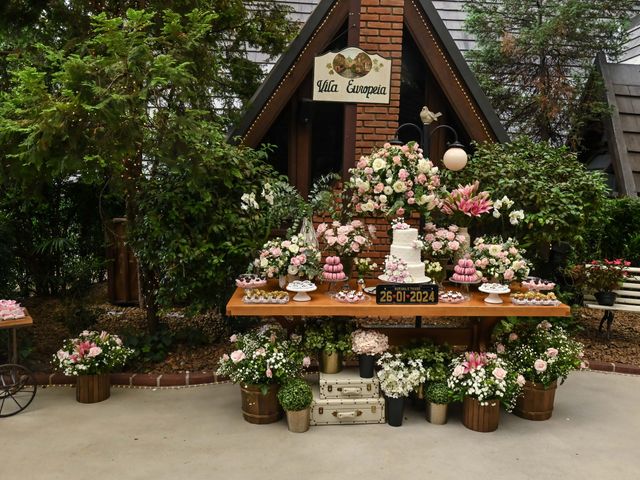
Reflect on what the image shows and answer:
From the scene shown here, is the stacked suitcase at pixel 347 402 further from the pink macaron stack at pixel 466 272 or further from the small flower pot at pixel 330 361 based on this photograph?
the pink macaron stack at pixel 466 272

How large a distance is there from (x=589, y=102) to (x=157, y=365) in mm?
8511

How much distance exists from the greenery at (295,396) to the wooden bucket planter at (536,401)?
2.10 m

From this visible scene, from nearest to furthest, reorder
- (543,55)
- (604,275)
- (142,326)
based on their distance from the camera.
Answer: (604,275), (142,326), (543,55)

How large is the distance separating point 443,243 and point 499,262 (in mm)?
582

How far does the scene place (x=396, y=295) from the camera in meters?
5.18

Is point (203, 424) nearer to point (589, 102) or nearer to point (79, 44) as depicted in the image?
point (79, 44)

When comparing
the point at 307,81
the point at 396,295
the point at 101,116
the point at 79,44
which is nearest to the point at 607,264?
the point at 396,295

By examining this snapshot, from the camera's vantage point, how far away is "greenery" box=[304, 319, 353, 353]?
17.5ft

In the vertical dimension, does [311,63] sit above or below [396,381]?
above

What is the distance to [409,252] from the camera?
5465mm

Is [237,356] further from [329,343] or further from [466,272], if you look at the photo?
[466,272]

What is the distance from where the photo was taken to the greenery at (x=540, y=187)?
6.41 m

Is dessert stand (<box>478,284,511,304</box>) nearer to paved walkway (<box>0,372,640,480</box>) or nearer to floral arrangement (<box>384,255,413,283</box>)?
floral arrangement (<box>384,255,413,283</box>)

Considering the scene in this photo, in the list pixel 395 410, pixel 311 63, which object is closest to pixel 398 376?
pixel 395 410
